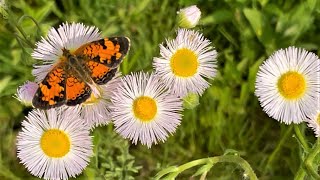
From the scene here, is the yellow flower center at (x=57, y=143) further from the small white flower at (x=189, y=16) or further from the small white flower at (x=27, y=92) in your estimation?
the small white flower at (x=189, y=16)

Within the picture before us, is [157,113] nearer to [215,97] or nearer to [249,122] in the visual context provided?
[215,97]

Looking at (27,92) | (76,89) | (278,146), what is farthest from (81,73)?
(278,146)

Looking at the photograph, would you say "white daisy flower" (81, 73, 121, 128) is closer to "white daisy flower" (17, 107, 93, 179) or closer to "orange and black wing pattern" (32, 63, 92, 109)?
"white daisy flower" (17, 107, 93, 179)

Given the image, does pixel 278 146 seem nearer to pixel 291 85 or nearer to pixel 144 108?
pixel 291 85

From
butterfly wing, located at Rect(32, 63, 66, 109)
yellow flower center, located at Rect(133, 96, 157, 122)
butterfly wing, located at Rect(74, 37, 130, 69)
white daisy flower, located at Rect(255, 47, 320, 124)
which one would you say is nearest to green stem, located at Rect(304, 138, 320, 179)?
white daisy flower, located at Rect(255, 47, 320, 124)

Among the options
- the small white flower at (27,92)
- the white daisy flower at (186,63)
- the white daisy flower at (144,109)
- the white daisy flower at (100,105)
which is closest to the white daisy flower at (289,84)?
A: the white daisy flower at (186,63)
